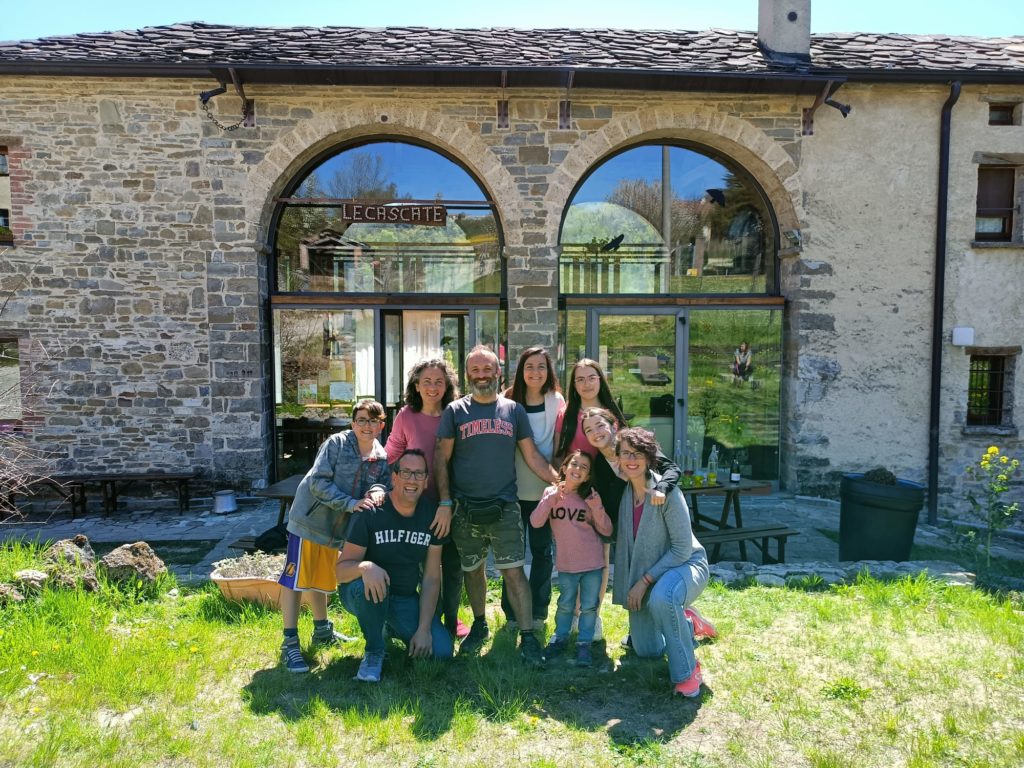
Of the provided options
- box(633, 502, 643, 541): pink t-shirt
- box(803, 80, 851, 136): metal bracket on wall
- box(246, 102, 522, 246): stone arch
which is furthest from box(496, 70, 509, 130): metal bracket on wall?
box(633, 502, 643, 541): pink t-shirt

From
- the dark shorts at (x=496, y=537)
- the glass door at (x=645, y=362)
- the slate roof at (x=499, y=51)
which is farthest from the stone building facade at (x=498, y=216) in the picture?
the dark shorts at (x=496, y=537)

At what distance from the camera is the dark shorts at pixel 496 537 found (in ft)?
12.9

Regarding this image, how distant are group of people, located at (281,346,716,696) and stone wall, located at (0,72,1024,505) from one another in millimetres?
4433

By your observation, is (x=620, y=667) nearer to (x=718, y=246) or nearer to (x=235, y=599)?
(x=235, y=599)

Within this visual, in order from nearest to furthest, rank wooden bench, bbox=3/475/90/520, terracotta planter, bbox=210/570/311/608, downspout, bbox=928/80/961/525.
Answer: terracotta planter, bbox=210/570/311/608 → wooden bench, bbox=3/475/90/520 → downspout, bbox=928/80/961/525

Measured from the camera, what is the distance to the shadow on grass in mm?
3293

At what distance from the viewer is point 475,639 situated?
409 cm

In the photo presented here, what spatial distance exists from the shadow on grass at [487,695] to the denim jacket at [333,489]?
79 centimetres

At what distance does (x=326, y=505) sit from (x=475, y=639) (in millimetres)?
1232

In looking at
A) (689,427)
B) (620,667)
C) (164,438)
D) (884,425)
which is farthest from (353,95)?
(884,425)

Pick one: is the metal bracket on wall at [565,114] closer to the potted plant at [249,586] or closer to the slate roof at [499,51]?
Result: the slate roof at [499,51]

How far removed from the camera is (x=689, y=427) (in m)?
9.04

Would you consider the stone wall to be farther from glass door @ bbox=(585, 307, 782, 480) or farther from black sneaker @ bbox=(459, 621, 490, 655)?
black sneaker @ bbox=(459, 621, 490, 655)

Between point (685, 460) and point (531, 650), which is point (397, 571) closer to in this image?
point (531, 650)
